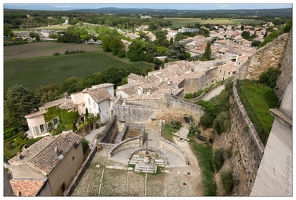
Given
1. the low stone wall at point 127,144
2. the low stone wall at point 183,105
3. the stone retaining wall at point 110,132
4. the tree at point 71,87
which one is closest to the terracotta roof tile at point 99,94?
the stone retaining wall at point 110,132

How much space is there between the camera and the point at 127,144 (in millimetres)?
19219

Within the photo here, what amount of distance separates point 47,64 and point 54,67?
188 inches

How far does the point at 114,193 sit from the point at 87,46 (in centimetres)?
9431

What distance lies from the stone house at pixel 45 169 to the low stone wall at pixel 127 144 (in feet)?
10.6

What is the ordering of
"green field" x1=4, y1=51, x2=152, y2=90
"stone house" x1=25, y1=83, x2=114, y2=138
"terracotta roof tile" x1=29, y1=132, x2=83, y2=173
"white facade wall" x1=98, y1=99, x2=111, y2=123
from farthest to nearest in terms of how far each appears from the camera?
"green field" x1=4, y1=51, x2=152, y2=90, "white facade wall" x1=98, y1=99, x2=111, y2=123, "stone house" x1=25, y1=83, x2=114, y2=138, "terracotta roof tile" x1=29, y1=132, x2=83, y2=173

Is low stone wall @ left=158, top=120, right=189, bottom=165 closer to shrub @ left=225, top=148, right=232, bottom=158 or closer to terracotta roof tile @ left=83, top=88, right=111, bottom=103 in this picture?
shrub @ left=225, top=148, right=232, bottom=158

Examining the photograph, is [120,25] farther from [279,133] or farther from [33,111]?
[279,133]

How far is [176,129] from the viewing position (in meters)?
21.5

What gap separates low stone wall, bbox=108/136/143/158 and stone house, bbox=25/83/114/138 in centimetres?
880

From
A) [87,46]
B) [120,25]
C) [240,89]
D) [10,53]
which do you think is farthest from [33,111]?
[120,25]

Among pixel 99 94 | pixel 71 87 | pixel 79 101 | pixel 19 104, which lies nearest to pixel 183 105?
pixel 99 94

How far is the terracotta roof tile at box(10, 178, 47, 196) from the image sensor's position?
11.6 metres

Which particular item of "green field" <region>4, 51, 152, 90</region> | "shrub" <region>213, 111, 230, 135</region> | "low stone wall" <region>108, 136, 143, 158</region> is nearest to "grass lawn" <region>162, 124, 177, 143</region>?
"low stone wall" <region>108, 136, 143, 158</region>

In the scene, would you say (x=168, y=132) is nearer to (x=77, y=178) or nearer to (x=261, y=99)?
(x=261, y=99)
